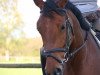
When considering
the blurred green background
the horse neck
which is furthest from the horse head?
the blurred green background

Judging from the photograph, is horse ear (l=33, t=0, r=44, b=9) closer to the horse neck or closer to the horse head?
the horse head

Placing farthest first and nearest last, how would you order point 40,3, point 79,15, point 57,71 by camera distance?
point 79,15 → point 40,3 → point 57,71

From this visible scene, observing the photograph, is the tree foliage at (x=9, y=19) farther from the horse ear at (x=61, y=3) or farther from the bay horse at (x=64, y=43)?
the horse ear at (x=61, y=3)

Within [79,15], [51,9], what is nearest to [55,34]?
[51,9]

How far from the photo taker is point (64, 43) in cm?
406

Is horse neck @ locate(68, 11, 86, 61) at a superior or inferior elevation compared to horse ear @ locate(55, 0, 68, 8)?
inferior

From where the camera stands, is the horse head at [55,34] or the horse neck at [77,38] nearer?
the horse head at [55,34]

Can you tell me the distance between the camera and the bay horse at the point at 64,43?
394 cm

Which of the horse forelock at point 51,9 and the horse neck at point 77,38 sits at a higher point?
the horse forelock at point 51,9

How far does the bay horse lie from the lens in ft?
12.9

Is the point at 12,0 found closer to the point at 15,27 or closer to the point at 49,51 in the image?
the point at 15,27

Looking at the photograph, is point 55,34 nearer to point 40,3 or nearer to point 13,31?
point 40,3

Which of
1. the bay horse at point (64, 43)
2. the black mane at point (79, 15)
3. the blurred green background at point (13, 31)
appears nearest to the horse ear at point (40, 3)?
the bay horse at point (64, 43)

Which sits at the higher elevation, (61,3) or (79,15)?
(61,3)
